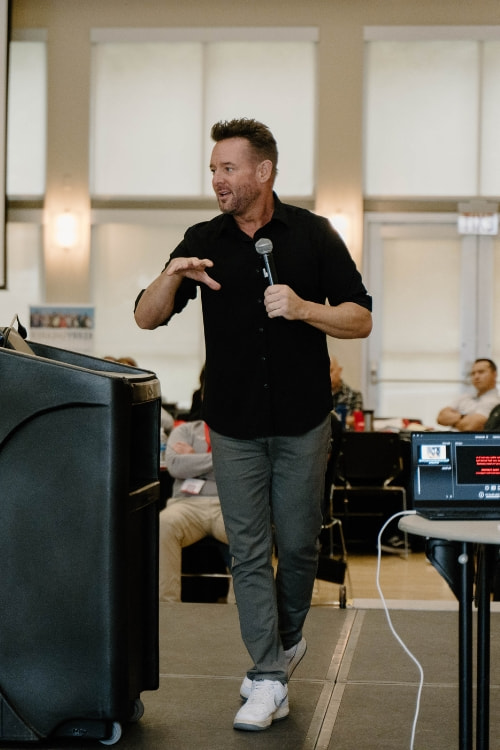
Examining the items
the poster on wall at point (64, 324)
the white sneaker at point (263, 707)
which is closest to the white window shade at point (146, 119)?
the poster on wall at point (64, 324)

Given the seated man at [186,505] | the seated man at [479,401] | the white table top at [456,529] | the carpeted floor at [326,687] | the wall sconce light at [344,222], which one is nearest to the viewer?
the white table top at [456,529]

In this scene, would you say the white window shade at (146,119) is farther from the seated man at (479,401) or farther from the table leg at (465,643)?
the table leg at (465,643)

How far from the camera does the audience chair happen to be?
7129mm

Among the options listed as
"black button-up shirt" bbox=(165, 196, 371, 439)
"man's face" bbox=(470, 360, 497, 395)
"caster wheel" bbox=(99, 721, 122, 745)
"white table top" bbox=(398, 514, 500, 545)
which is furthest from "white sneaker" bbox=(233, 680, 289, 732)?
"man's face" bbox=(470, 360, 497, 395)

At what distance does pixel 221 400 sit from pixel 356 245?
24.4 ft

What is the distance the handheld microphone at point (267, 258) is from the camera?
2.68 meters

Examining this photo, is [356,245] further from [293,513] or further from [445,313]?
[293,513]

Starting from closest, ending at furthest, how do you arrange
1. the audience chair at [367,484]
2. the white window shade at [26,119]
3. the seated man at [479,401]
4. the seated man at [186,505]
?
the seated man at [186,505] → the audience chair at [367,484] → the seated man at [479,401] → the white window shade at [26,119]

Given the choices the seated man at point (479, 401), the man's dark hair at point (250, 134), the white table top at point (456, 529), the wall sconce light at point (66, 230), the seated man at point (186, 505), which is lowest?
the seated man at point (186, 505)

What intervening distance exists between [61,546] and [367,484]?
5.35 meters

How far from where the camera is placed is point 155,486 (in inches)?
109

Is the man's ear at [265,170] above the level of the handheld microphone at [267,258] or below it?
above

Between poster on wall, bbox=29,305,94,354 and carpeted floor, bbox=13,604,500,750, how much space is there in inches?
180

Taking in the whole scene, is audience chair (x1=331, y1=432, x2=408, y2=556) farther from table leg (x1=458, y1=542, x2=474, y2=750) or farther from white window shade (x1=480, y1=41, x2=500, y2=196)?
table leg (x1=458, y1=542, x2=474, y2=750)
